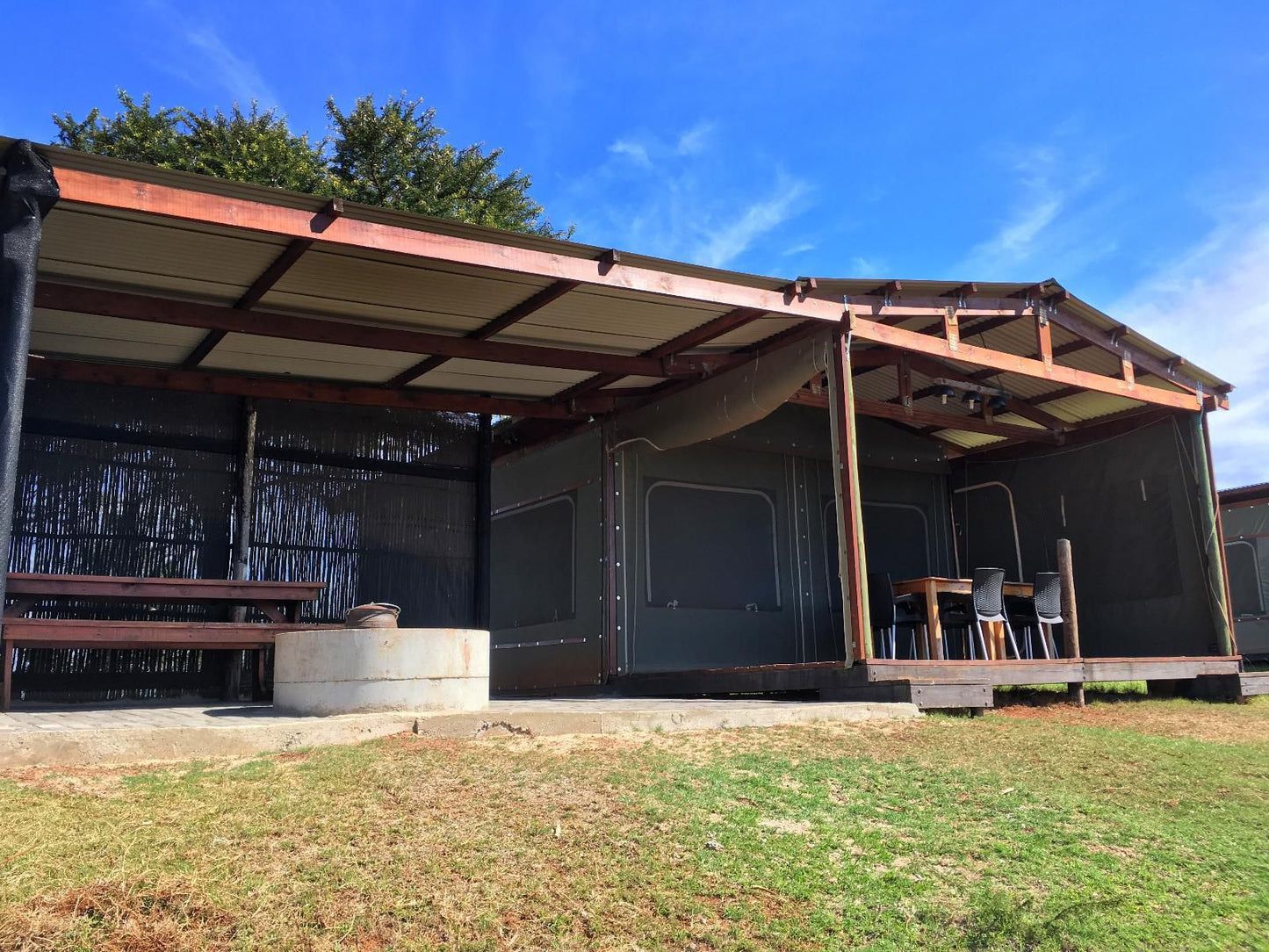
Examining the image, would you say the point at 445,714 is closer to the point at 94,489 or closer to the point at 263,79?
the point at 94,489

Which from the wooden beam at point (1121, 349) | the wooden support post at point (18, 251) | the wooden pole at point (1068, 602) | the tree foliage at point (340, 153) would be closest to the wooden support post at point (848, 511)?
the wooden pole at point (1068, 602)

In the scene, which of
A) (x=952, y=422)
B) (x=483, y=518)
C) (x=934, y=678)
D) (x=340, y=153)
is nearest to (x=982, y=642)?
(x=934, y=678)

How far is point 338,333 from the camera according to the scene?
23.3ft

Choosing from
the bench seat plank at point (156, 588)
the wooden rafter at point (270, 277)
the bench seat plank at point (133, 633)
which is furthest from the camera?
the bench seat plank at point (156, 588)

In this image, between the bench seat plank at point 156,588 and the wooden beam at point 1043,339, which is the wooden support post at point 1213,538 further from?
the bench seat plank at point 156,588

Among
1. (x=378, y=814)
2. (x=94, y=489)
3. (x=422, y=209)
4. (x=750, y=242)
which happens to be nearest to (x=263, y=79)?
(x=422, y=209)

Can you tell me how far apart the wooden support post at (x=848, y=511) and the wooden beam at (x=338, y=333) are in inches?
49.4

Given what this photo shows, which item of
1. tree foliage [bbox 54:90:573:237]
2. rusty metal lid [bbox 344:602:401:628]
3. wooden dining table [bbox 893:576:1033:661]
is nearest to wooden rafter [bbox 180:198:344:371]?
rusty metal lid [bbox 344:602:401:628]

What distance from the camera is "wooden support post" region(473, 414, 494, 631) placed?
930 cm

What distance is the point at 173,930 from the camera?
8.94 feet

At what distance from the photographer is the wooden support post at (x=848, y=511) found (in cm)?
671

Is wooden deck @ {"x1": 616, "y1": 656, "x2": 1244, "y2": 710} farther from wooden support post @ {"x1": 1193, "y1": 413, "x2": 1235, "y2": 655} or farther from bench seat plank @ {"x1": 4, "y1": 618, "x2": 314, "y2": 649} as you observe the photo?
bench seat plank @ {"x1": 4, "y1": 618, "x2": 314, "y2": 649}

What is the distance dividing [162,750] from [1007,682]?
515cm

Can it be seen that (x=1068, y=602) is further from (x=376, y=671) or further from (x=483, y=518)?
(x=376, y=671)
